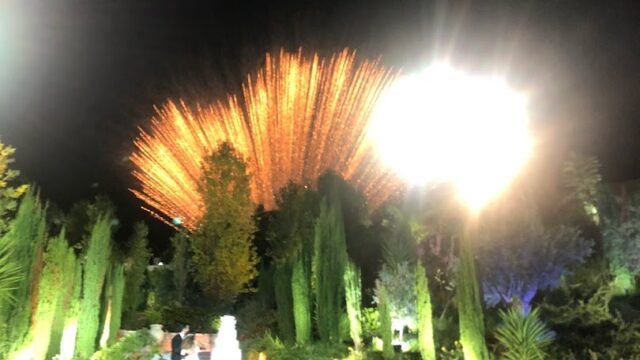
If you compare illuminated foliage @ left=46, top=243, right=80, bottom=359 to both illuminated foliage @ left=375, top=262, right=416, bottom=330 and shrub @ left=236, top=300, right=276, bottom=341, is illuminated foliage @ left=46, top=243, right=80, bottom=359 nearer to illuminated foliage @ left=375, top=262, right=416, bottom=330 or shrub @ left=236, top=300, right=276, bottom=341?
shrub @ left=236, top=300, right=276, bottom=341

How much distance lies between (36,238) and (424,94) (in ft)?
41.9

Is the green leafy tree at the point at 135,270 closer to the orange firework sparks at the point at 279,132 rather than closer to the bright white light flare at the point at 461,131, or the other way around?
the orange firework sparks at the point at 279,132

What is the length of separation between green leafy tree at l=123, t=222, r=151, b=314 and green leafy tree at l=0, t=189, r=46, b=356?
855 centimetres

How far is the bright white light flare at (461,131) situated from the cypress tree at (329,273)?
3753 mm

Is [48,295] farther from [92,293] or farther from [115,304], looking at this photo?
[115,304]

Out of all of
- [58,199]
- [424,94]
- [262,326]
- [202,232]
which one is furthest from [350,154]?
[58,199]

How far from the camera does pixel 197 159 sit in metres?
25.1

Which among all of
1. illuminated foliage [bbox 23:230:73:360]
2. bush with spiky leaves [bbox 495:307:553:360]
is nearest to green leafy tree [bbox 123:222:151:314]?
illuminated foliage [bbox 23:230:73:360]

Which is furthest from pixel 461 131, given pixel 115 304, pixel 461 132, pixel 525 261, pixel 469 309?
pixel 115 304

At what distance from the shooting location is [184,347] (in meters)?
16.4

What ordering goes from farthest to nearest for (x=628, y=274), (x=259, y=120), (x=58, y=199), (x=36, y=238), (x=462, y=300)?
(x=58, y=199) → (x=259, y=120) → (x=628, y=274) → (x=36, y=238) → (x=462, y=300)

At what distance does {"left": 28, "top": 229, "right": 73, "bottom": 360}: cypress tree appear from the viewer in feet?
42.3

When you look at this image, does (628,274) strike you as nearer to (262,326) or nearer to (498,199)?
(498,199)

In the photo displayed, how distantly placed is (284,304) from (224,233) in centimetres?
369
